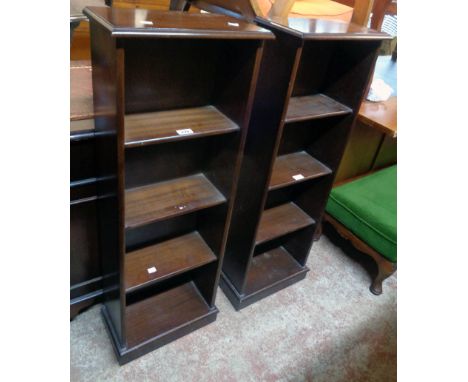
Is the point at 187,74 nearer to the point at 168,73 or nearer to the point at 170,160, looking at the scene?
the point at 168,73

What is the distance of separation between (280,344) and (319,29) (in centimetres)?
144

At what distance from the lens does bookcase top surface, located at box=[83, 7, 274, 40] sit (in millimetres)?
927

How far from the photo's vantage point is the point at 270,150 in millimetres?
1481

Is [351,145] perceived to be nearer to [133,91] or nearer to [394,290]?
[394,290]

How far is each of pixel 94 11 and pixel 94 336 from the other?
1381 millimetres

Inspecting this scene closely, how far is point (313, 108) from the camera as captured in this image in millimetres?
1589

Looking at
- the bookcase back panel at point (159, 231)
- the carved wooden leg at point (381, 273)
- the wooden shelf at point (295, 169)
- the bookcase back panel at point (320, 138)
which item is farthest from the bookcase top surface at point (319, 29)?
the carved wooden leg at point (381, 273)

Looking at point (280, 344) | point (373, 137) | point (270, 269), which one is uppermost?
point (373, 137)

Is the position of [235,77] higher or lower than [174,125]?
higher

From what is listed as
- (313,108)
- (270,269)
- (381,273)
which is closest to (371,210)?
(381,273)

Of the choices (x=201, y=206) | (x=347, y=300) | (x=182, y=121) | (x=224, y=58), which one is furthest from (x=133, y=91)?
(x=347, y=300)

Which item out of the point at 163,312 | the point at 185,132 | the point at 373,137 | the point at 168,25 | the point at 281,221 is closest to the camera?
the point at 168,25

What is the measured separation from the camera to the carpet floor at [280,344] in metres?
1.62

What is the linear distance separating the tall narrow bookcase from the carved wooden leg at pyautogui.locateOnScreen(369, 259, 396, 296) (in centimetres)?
99
